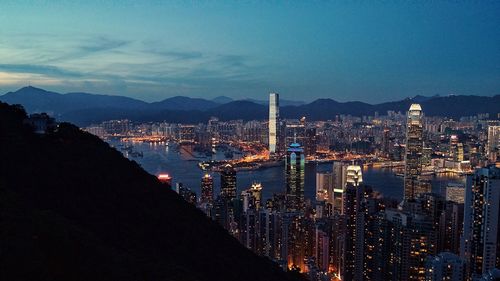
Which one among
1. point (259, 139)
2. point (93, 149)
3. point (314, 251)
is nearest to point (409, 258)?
point (314, 251)

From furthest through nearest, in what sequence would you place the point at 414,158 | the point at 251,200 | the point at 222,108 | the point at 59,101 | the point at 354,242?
the point at 222,108 < the point at 59,101 < the point at 414,158 < the point at 251,200 < the point at 354,242

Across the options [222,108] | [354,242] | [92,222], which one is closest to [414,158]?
[354,242]

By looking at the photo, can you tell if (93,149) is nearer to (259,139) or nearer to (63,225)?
(63,225)

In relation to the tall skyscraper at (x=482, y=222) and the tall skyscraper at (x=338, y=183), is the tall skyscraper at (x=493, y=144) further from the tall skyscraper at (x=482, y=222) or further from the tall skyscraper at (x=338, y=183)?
the tall skyscraper at (x=482, y=222)

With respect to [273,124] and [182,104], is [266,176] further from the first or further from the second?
[182,104]

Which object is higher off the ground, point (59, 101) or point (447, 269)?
point (59, 101)

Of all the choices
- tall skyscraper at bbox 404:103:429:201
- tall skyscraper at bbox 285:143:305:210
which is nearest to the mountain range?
tall skyscraper at bbox 404:103:429:201

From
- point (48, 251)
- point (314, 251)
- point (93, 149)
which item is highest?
point (93, 149)
